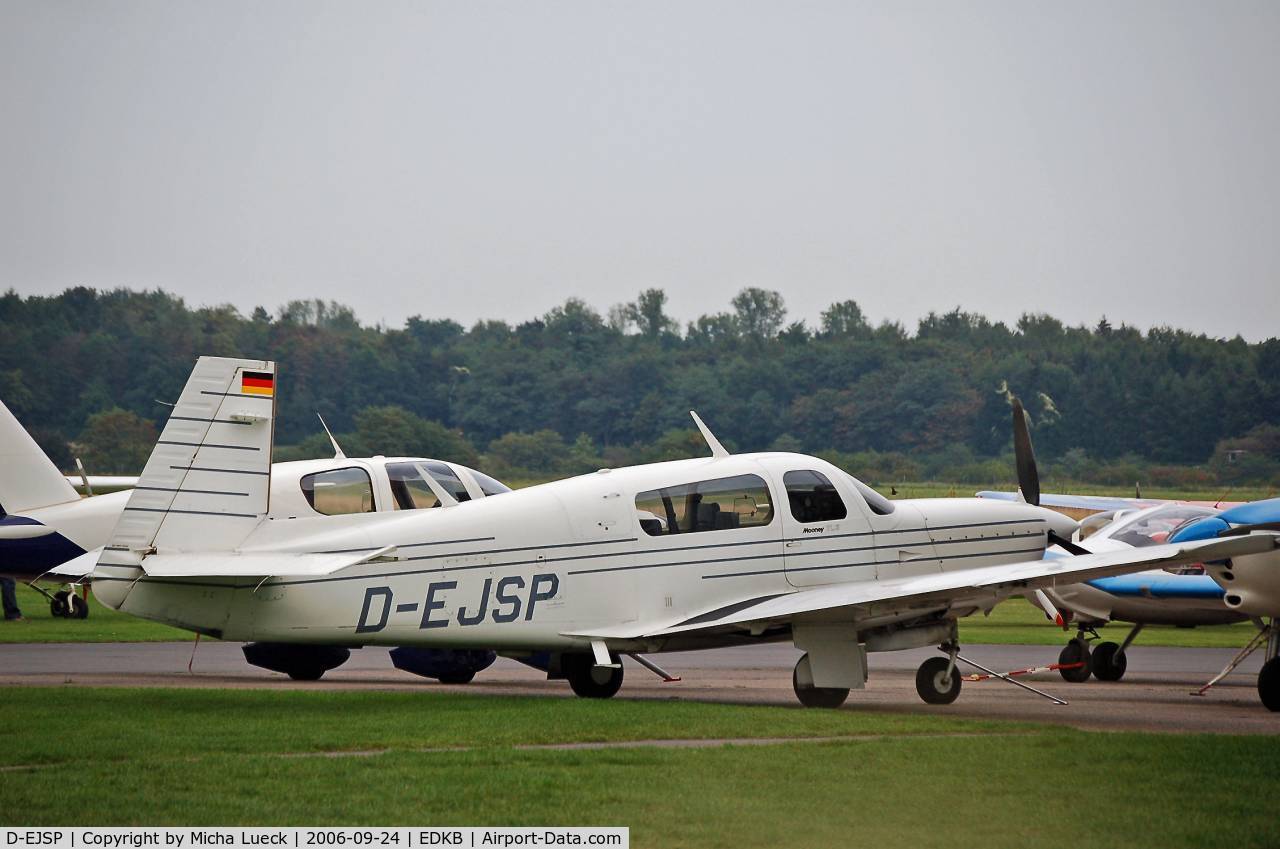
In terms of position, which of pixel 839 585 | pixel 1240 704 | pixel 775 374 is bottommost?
pixel 1240 704

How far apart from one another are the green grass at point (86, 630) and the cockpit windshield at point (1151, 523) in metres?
13.0

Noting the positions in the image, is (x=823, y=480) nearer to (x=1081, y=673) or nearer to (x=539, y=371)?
(x=1081, y=673)

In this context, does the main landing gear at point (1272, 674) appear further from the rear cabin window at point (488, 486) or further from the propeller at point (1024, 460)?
the rear cabin window at point (488, 486)

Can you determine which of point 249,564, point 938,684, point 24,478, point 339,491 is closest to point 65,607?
point 24,478

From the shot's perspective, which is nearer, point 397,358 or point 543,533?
point 543,533

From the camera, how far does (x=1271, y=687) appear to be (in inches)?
579

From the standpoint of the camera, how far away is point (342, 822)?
8125 mm

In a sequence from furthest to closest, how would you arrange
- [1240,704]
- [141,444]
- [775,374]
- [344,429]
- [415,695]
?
[775,374]
[344,429]
[141,444]
[1240,704]
[415,695]

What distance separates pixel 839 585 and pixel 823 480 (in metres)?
1.02

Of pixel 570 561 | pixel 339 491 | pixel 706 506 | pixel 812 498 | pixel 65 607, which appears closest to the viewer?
pixel 570 561

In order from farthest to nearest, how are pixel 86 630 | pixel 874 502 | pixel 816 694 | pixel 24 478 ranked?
pixel 86 630, pixel 24 478, pixel 874 502, pixel 816 694

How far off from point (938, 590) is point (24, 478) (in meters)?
14.1

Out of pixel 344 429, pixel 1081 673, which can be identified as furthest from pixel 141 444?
pixel 1081 673
